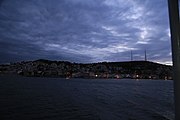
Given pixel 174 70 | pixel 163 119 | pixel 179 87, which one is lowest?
pixel 163 119

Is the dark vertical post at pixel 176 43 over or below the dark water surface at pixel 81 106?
over

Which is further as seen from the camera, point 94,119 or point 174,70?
point 94,119

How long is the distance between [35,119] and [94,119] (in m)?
4.46

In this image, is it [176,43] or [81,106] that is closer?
[176,43]

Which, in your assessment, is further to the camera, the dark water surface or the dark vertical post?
the dark water surface

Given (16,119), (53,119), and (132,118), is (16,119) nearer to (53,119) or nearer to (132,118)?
(53,119)

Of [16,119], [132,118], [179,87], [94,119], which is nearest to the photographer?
[179,87]

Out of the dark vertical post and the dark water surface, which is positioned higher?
the dark vertical post

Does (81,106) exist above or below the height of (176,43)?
below

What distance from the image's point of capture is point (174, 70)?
8.45ft

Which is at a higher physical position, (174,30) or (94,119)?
(174,30)

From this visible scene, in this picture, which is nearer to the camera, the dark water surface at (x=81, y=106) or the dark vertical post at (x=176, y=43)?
the dark vertical post at (x=176, y=43)

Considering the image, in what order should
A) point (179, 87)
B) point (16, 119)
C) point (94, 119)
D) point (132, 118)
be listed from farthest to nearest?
point (132, 118) → point (94, 119) → point (16, 119) → point (179, 87)

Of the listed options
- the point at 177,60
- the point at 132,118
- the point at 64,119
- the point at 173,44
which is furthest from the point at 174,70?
the point at 132,118
